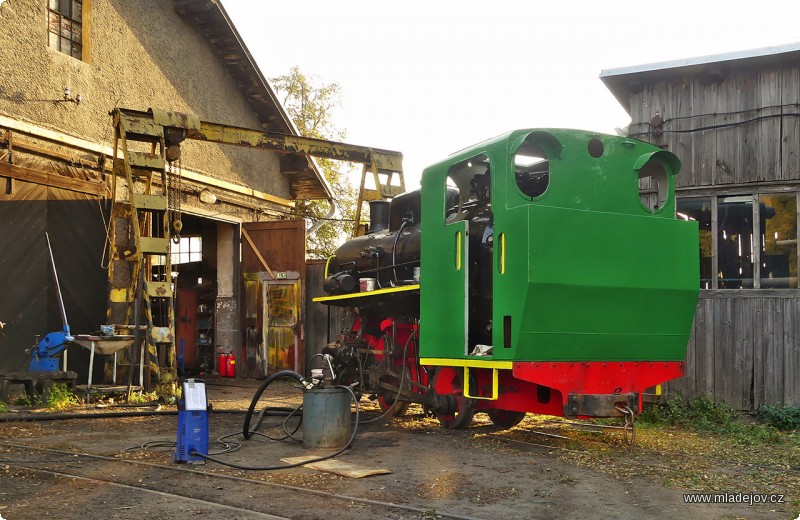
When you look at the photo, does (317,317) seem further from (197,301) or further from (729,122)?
(729,122)

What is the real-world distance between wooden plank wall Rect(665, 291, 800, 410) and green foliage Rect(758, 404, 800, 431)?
209 millimetres

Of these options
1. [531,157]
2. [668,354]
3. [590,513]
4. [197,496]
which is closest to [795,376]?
[668,354]

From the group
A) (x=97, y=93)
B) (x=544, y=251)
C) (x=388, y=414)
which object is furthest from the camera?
(x=97, y=93)

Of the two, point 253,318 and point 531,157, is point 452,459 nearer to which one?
point 531,157

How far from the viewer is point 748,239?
31.8ft

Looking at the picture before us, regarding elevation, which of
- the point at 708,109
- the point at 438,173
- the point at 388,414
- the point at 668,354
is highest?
the point at 708,109

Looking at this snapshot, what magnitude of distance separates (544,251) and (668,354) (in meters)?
1.82

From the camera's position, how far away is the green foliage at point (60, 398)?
377 inches

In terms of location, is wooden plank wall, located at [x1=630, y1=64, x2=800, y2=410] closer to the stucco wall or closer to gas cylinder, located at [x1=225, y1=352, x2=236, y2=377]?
the stucco wall

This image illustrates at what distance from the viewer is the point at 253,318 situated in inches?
599

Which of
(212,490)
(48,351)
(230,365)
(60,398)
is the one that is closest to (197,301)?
(230,365)

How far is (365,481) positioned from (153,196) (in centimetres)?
619

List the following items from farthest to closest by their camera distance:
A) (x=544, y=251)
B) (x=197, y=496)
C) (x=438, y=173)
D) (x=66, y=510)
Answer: (x=438, y=173) < (x=544, y=251) < (x=197, y=496) < (x=66, y=510)

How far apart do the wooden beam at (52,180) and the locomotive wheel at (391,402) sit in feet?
18.4
